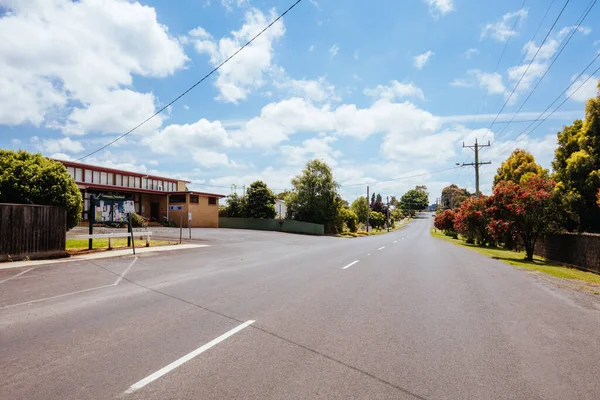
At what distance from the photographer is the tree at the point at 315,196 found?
55.2 meters

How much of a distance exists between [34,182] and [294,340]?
44.4 feet

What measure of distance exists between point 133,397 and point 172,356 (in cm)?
96

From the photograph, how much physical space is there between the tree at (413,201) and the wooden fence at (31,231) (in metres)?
168

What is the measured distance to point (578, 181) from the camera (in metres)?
19.5

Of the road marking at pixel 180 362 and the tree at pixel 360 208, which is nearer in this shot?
the road marking at pixel 180 362

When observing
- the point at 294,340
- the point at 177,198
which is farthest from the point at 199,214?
the point at 294,340

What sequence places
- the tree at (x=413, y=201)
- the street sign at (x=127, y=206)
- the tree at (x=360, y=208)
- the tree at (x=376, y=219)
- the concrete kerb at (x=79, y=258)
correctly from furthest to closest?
the tree at (x=413, y=201) → the tree at (x=376, y=219) → the tree at (x=360, y=208) → the street sign at (x=127, y=206) → the concrete kerb at (x=79, y=258)

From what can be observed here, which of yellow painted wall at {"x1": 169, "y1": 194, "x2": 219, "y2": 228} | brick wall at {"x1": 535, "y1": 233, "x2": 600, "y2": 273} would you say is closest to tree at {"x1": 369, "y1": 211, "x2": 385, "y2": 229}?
yellow painted wall at {"x1": 169, "y1": 194, "x2": 219, "y2": 228}

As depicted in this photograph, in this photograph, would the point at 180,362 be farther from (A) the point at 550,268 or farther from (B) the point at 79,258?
(A) the point at 550,268

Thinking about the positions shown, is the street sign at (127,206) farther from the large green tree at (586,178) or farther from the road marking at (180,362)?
the large green tree at (586,178)

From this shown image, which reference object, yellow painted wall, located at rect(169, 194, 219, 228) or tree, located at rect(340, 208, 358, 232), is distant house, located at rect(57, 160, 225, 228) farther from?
tree, located at rect(340, 208, 358, 232)

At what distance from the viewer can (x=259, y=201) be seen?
177ft

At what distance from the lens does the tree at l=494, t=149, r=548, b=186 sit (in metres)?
38.9

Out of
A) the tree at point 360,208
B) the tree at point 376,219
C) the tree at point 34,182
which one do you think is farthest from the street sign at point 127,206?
the tree at point 376,219
